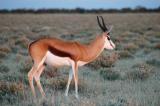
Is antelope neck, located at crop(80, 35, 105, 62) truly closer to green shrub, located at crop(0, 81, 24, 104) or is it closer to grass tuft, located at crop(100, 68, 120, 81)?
green shrub, located at crop(0, 81, 24, 104)

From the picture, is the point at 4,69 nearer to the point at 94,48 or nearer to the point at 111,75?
the point at 111,75

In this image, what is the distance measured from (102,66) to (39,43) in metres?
5.99

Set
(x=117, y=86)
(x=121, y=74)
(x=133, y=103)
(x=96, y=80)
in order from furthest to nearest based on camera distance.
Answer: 1. (x=121, y=74)
2. (x=96, y=80)
3. (x=117, y=86)
4. (x=133, y=103)

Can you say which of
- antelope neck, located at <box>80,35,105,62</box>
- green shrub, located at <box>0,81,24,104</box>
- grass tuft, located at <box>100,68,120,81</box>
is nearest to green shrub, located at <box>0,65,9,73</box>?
grass tuft, located at <box>100,68,120,81</box>

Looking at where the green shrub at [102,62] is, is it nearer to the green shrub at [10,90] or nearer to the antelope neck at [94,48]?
the antelope neck at [94,48]

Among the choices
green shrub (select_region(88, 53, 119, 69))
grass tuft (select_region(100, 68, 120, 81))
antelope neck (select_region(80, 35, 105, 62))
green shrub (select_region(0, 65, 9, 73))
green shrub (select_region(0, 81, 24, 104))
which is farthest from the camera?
green shrub (select_region(88, 53, 119, 69))

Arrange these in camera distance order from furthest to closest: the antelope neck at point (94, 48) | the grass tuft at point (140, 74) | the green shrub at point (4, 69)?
the green shrub at point (4, 69) → the grass tuft at point (140, 74) → the antelope neck at point (94, 48)

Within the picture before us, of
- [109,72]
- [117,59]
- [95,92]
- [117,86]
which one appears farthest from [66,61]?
[117,59]

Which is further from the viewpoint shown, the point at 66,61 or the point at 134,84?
the point at 134,84

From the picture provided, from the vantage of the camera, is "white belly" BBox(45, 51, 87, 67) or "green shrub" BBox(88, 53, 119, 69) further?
"green shrub" BBox(88, 53, 119, 69)

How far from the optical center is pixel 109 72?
549 inches

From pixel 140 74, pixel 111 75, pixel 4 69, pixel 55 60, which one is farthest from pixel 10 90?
pixel 4 69

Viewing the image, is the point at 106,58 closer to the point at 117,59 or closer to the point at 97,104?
the point at 117,59

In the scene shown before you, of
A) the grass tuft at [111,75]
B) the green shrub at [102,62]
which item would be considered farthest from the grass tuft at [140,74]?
the green shrub at [102,62]
